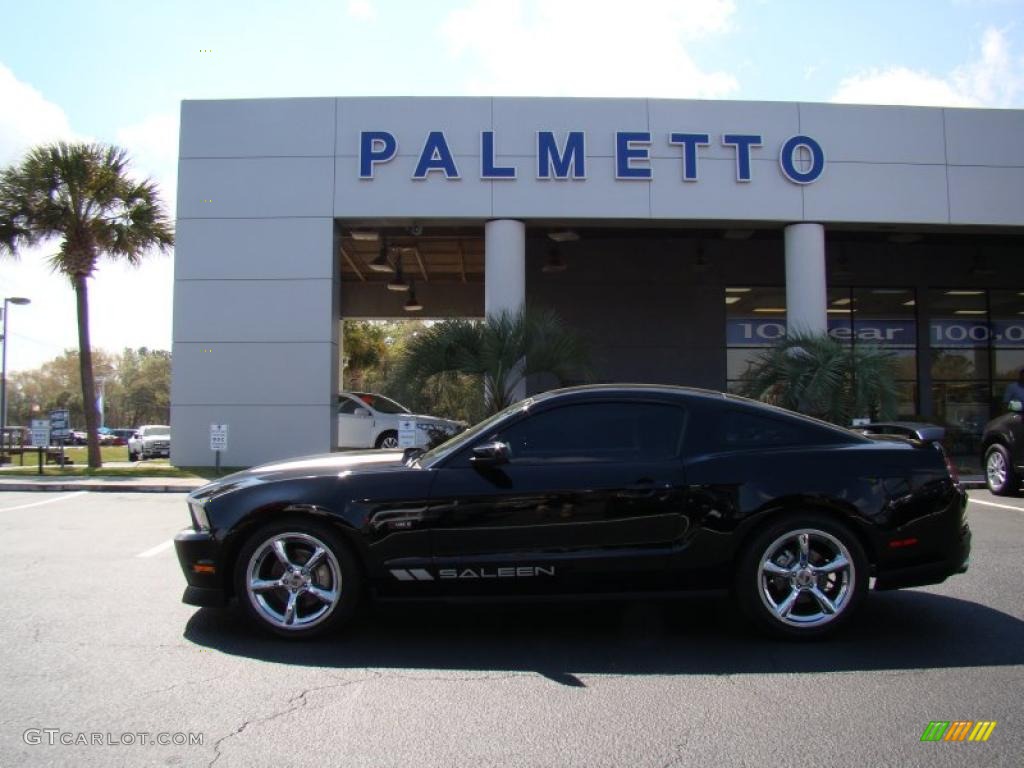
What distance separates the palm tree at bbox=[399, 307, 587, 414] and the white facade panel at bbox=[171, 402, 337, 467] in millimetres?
3321

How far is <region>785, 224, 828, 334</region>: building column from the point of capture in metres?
16.4

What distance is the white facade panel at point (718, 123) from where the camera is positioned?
52.7 feet

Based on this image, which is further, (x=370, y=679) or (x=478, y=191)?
(x=478, y=191)

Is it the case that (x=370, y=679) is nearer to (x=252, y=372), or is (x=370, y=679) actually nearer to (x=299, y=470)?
(x=299, y=470)

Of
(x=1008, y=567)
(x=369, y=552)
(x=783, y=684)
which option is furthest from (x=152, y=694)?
(x=1008, y=567)

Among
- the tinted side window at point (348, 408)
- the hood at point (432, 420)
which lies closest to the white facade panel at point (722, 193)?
the hood at point (432, 420)

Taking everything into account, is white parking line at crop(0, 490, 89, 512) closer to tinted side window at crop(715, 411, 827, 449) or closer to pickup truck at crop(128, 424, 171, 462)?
tinted side window at crop(715, 411, 827, 449)

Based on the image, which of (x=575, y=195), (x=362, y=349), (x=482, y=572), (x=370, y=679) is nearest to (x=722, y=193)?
(x=575, y=195)

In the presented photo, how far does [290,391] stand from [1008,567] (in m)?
12.5

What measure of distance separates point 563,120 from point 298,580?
13.2m

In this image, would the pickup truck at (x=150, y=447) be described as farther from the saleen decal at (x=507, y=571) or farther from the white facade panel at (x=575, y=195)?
the saleen decal at (x=507, y=571)

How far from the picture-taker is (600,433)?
4.84 meters

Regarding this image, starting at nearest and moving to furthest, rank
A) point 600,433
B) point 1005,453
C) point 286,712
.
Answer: point 286,712, point 600,433, point 1005,453

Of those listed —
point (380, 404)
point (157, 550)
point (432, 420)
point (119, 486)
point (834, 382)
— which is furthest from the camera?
point (380, 404)
